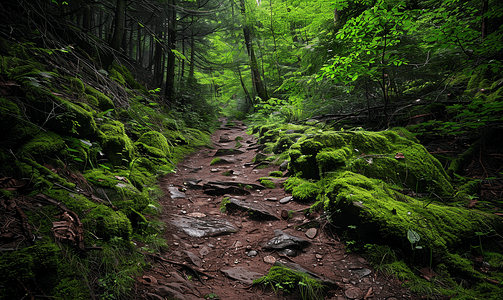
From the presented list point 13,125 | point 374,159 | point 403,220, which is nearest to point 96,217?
point 13,125

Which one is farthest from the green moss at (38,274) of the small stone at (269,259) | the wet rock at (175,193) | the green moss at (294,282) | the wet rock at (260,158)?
the wet rock at (260,158)

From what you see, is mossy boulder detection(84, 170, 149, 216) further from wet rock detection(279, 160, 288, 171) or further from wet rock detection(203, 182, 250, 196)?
wet rock detection(279, 160, 288, 171)

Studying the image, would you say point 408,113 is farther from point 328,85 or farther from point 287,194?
point 287,194

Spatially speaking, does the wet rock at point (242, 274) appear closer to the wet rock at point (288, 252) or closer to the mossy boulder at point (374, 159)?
the wet rock at point (288, 252)

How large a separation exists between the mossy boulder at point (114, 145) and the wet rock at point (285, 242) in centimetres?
312

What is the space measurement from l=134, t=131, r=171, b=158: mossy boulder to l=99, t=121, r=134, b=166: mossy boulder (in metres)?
0.97

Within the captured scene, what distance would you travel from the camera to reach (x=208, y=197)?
15.6ft

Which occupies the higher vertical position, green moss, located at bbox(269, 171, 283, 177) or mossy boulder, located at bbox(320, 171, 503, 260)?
mossy boulder, located at bbox(320, 171, 503, 260)

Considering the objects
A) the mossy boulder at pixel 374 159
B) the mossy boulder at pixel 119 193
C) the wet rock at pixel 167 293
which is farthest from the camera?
the mossy boulder at pixel 374 159

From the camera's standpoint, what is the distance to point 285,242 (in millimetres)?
3070

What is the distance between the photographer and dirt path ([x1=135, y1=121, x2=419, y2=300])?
2.18m

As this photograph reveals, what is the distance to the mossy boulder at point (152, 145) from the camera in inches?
216

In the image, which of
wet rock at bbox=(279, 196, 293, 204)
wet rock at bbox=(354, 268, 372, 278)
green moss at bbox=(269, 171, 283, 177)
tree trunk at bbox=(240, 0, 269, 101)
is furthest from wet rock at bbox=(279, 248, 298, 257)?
tree trunk at bbox=(240, 0, 269, 101)

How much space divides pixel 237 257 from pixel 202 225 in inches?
36.2
